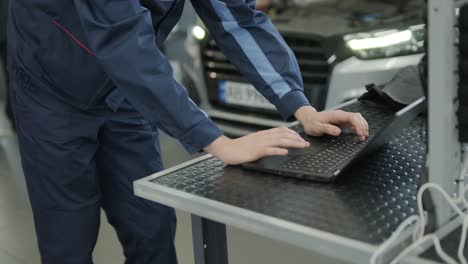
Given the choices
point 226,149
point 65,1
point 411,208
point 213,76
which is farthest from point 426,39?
point 213,76

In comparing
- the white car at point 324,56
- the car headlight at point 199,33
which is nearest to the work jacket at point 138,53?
the white car at point 324,56

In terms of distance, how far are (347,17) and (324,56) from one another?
1.23 feet

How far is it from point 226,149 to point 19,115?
635 millimetres

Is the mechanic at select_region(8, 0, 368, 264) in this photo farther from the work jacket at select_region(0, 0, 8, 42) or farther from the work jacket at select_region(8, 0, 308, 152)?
the work jacket at select_region(0, 0, 8, 42)

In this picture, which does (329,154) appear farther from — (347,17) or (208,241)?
(347,17)

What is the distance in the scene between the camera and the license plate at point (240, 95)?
314 centimetres

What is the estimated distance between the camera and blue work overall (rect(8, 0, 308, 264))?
4.52 ft

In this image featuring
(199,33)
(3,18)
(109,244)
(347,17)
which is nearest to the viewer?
(109,244)

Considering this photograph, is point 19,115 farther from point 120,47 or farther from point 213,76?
point 213,76

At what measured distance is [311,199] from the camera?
3.58ft

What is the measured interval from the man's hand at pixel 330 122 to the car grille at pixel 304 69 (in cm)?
143

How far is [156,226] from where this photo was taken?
5.59 ft

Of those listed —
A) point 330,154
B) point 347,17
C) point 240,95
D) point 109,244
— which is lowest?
point 109,244

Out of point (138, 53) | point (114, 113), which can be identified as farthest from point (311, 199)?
point (114, 113)
